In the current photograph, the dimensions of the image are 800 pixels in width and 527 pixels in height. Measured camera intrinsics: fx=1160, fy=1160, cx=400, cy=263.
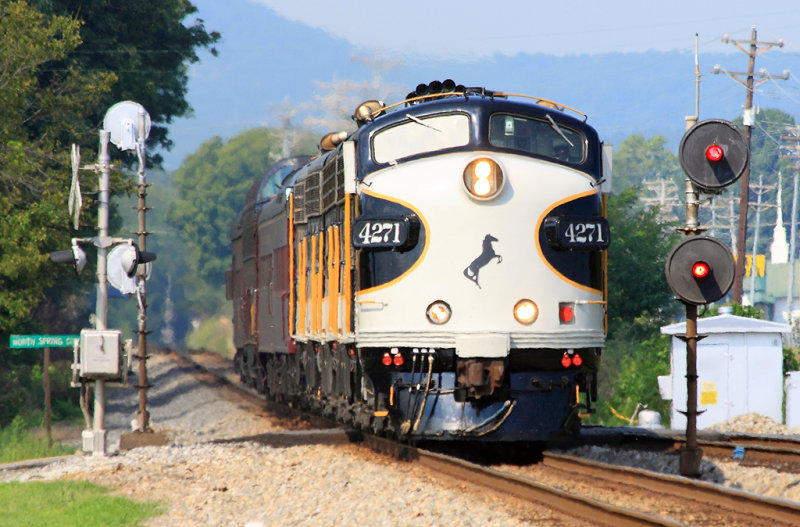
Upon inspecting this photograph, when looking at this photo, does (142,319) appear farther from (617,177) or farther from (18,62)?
(617,177)

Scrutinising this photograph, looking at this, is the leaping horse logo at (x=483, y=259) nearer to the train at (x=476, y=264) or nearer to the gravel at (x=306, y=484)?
the train at (x=476, y=264)

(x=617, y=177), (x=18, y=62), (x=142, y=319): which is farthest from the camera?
(x=617, y=177)

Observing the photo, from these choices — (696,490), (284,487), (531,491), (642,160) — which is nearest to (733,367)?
(696,490)

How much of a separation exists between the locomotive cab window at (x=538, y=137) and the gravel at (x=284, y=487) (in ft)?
12.5

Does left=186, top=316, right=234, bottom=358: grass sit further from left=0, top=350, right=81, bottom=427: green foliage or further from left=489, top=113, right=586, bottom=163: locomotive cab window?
left=489, top=113, right=586, bottom=163: locomotive cab window

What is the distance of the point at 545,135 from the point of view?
43.1ft

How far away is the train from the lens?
1252cm

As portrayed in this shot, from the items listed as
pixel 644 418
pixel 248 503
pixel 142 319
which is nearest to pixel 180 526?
pixel 248 503

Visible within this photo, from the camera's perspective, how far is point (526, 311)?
1258cm

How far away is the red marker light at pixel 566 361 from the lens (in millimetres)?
12873

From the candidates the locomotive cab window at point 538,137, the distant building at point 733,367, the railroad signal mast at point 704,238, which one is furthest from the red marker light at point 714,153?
the distant building at point 733,367

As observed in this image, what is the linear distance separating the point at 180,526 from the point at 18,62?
20.5 meters

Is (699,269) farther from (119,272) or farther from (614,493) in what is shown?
(119,272)

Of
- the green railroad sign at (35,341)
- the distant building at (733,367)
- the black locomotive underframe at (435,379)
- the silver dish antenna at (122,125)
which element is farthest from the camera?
the distant building at (733,367)
